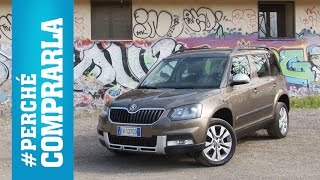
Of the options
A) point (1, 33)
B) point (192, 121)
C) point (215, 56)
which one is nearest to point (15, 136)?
point (192, 121)

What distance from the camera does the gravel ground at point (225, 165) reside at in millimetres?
7230

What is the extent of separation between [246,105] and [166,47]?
7.45 metres

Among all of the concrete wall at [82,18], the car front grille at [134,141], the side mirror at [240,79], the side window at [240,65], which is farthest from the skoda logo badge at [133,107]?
the concrete wall at [82,18]

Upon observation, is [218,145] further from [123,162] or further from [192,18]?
[192,18]

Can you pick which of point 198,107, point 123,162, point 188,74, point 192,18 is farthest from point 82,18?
point 198,107

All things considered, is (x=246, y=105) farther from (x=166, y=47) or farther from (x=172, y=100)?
(x=166, y=47)

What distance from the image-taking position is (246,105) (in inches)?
334

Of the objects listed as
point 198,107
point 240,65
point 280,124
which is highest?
point 240,65

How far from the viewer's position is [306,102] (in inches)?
627

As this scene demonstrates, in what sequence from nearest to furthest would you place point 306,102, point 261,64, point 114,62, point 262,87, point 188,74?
point 188,74 < point 262,87 < point 261,64 < point 114,62 < point 306,102

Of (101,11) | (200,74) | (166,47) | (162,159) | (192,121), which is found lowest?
(162,159)

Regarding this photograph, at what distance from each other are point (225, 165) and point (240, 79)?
1.42 m

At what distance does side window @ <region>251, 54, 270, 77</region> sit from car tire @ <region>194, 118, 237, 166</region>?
1.99m

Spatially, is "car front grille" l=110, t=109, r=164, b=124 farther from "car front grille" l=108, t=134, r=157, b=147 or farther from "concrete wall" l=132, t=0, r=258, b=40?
"concrete wall" l=132, t=0, r=258, b=40
